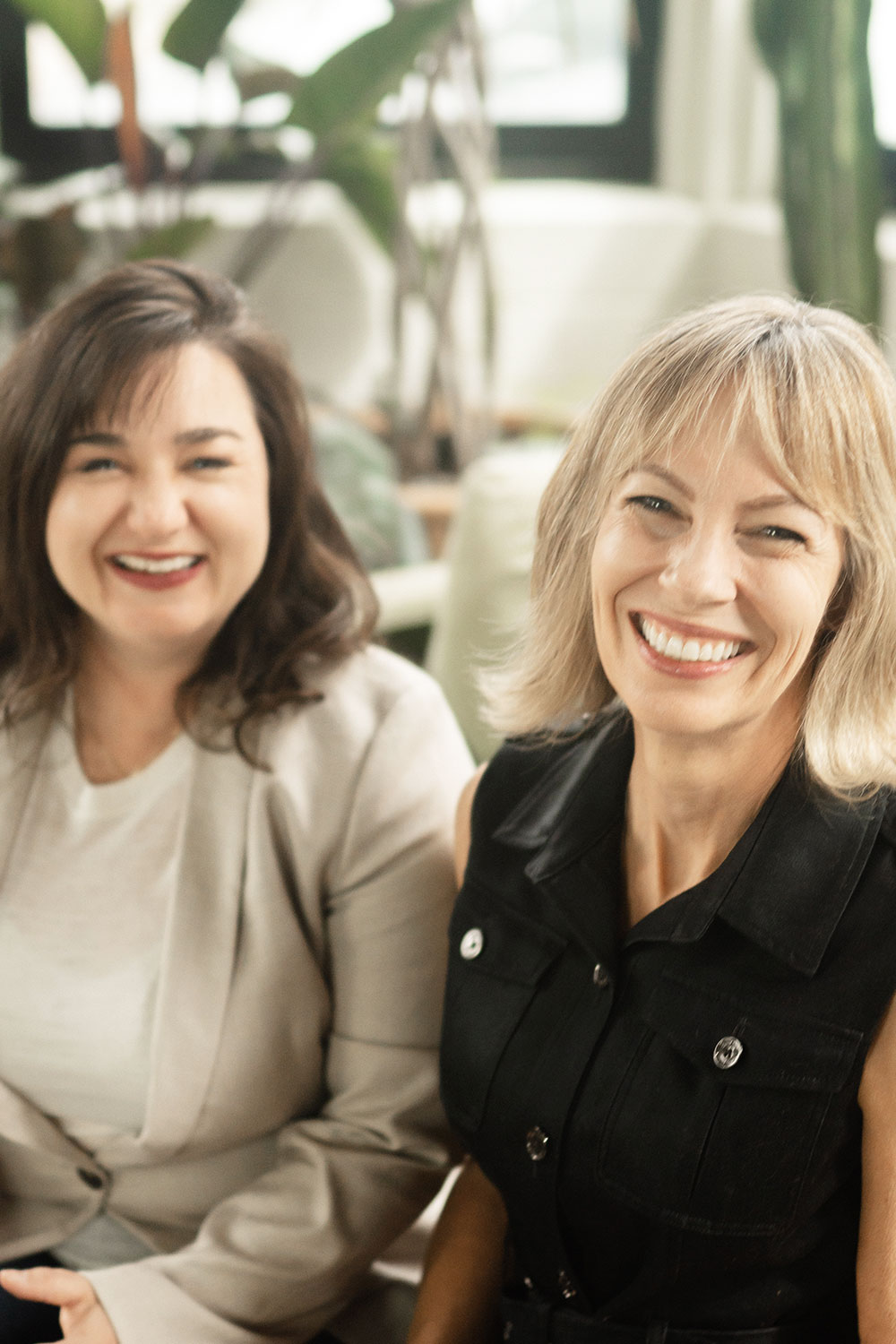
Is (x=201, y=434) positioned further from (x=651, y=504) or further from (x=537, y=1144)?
(x=537, y=1144)

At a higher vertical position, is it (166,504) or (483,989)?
(166,504)

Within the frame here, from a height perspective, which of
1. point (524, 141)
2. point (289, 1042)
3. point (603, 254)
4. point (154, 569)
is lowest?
point (289, 1042)

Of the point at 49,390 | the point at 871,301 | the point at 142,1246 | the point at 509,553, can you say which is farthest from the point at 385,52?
the point at 142,1246

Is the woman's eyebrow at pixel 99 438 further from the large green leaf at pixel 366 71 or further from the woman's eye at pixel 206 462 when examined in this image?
the large green leaf at pixel 366 71

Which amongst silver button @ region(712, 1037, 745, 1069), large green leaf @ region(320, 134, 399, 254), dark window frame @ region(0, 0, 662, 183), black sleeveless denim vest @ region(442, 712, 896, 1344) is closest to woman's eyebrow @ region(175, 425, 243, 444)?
black sleeveless denim vest @ region(442, 712, 896, 1344)

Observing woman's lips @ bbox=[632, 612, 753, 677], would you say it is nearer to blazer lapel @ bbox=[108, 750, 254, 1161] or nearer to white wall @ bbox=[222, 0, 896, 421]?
blazer lapel @ bbox=[108, 750, 254, 1161]

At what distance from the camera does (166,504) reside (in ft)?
3.99

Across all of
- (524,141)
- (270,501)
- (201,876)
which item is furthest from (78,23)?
(201,876)

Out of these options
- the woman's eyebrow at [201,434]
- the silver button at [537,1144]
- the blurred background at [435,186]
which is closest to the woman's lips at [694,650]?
the silver button at [537,1144]

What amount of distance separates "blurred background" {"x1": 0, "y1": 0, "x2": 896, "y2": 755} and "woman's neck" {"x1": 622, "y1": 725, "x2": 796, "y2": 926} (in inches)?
50.6

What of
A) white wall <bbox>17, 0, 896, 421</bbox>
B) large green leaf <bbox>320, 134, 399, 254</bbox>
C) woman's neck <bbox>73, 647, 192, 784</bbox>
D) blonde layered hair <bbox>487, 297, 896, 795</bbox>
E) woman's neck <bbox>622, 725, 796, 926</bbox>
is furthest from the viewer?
white wall <bbox>17, 0, 896, 421</bbox>

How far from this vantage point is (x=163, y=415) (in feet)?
3.99

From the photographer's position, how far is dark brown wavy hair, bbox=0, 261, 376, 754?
1229 mm

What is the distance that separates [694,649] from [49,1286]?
0.75 metres
